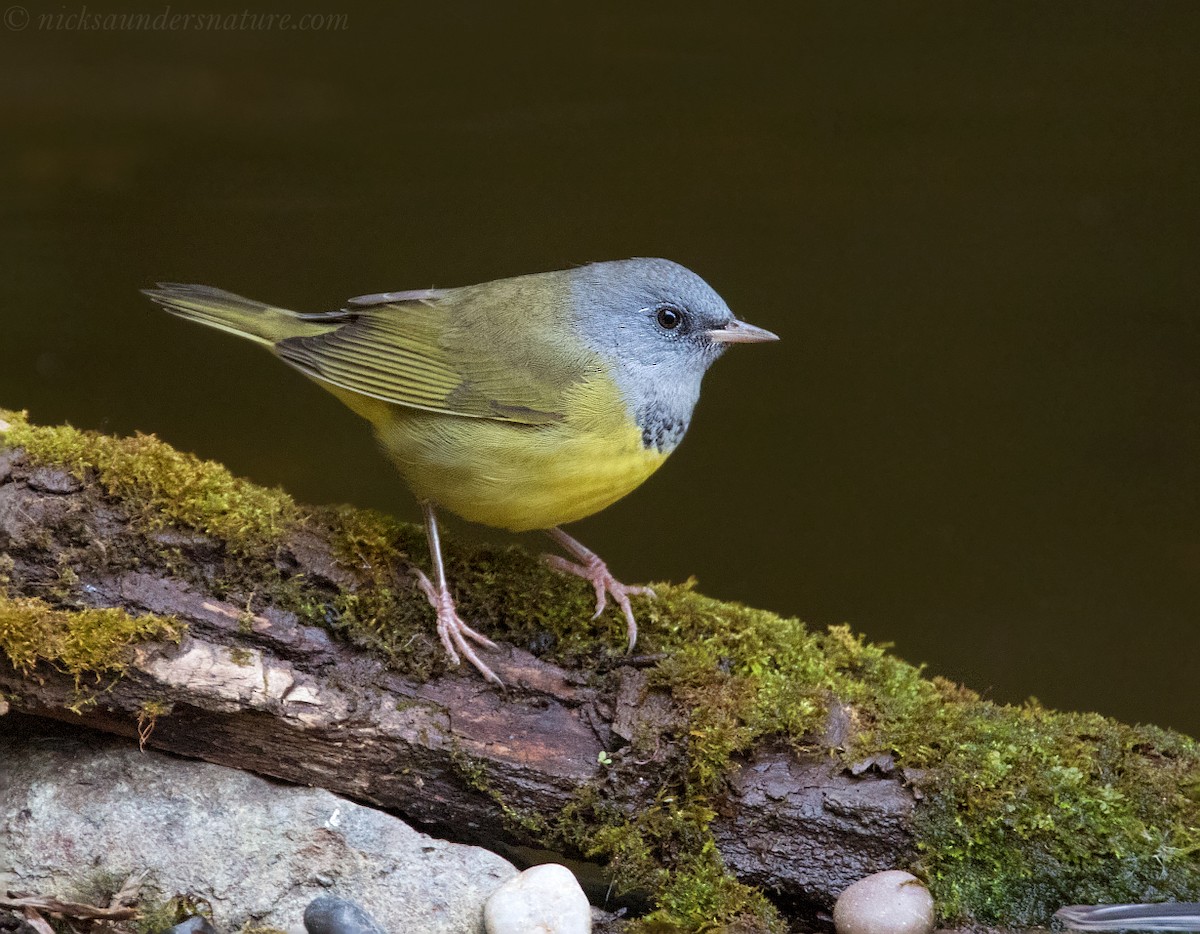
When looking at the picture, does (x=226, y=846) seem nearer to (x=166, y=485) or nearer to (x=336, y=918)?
(x=336, y=918)

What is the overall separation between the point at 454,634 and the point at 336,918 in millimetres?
758

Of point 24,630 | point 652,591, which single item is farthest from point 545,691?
point 24,630

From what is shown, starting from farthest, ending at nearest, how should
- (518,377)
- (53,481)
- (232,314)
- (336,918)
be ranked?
1. (232,314)
2. (518,377)
3. (53,481)
4. (336,918)

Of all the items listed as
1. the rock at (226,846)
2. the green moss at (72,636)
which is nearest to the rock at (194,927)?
the rock at (226,846)

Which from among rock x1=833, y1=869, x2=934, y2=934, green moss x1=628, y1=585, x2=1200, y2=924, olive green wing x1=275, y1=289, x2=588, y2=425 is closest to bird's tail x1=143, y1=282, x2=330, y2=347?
olive green wing x1=275, y1=289, x2=588, y2=425

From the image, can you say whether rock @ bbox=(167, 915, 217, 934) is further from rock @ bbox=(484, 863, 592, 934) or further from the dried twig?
rock @ bbox=(484, 863, 592, 934)

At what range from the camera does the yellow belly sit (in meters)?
2.99

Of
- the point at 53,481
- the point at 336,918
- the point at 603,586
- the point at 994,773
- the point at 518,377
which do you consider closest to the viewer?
the point at 336,918

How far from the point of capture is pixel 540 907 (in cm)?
250

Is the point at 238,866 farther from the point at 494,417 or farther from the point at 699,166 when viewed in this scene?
the point at 699,166

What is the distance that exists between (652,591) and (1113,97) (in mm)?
2827

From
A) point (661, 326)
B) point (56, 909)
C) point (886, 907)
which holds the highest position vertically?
point (661, 326)

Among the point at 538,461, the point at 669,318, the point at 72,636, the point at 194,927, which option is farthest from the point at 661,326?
the point at 194,927

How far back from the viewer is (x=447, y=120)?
183 inches
